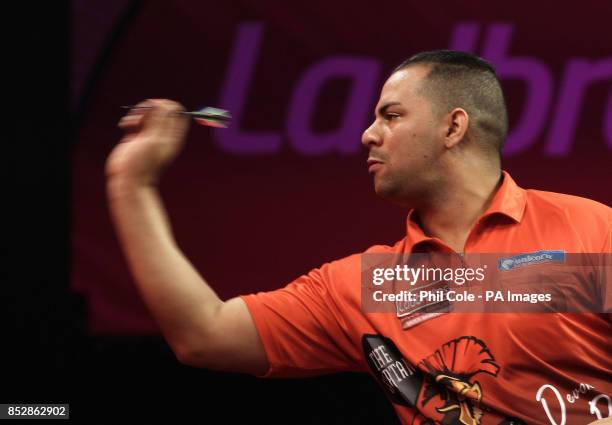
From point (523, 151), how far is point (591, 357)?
4.26 ft

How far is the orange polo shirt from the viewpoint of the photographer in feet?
6.76

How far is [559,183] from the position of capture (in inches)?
127

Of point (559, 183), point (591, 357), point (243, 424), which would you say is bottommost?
point (243, 424)

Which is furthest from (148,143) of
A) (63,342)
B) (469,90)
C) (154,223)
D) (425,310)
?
Result: (63,342)

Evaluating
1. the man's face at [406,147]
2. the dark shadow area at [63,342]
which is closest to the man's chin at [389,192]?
the man's face at [406,147]

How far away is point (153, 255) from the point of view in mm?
1914

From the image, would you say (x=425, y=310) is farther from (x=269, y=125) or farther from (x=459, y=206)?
(x=269, y=125)

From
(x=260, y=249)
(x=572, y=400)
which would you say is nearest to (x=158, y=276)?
(x=572, y=400)

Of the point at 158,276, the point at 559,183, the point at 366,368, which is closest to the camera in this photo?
the point at 158,276

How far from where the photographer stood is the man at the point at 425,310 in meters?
1.94

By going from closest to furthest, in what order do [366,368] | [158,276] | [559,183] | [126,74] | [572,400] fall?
[158,276] < [572,400] < [366,368] < [559,183] < [126,74]

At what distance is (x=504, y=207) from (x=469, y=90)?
0.33 metres

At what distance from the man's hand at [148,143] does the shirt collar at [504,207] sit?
663mm

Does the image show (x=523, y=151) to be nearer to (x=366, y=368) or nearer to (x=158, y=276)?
(x=366, y=368)
